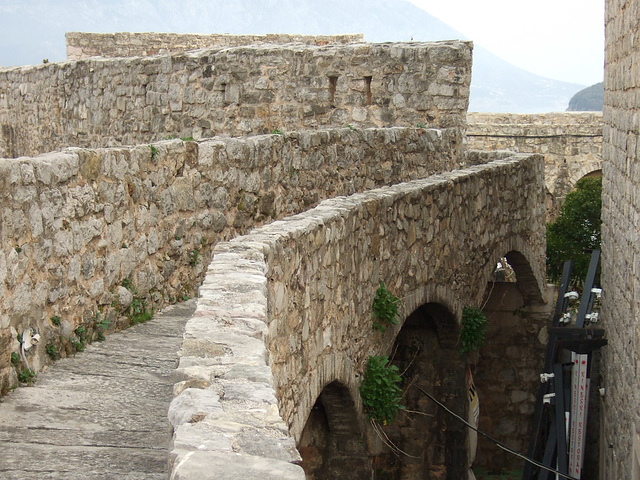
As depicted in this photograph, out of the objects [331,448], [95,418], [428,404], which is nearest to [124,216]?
[95,418]

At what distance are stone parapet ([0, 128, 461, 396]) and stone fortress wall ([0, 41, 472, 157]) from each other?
2860 mm

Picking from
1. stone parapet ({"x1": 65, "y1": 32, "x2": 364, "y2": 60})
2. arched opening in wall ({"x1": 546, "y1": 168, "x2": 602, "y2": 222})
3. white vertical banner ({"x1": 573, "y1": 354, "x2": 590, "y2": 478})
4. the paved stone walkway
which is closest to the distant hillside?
arched opening in wall ({"x1": 546, "y1": 168, "x2": 602, "y2": 222})

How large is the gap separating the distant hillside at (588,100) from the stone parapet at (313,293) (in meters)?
72.2

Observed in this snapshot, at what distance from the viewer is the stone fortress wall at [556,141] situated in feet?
86.9

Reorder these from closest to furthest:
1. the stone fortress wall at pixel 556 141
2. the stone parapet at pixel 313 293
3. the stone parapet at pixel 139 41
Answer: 1. the stone parapet at pixel 313 293
2. the stone parapet at pixel 139 41
3. the stone fortress wall at pixel 556 141

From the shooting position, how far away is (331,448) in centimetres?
793

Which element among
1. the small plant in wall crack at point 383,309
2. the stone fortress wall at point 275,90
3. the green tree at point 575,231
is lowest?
the small plant in wall crack at point 383,309

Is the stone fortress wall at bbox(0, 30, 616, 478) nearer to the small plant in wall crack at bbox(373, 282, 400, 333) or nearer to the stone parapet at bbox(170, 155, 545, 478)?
the stone parapet at bbox(170, 155, 545, 478)

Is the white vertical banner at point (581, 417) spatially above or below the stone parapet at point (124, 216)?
below

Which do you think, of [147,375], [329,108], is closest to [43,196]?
[147,375]

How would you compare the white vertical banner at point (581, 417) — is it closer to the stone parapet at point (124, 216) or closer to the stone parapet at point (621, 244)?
the stone parapet at point (621, 244)

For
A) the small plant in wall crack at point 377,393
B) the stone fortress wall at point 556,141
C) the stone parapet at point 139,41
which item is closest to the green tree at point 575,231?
the stone parapet at point 139,41

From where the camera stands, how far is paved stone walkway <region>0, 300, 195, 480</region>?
3568mm

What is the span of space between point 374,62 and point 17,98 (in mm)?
5649
